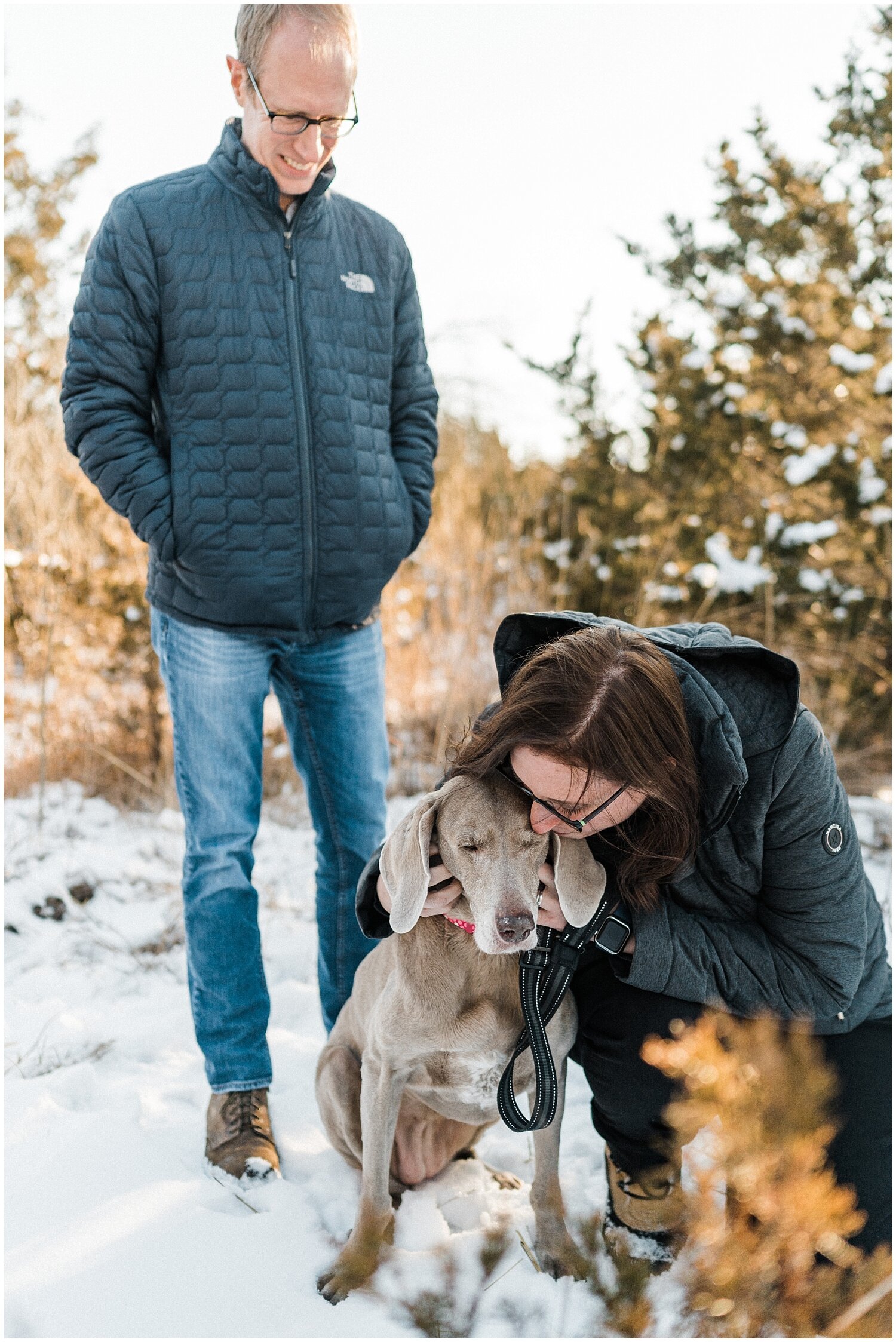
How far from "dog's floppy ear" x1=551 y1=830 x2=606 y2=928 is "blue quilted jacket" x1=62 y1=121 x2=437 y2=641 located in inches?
34.5

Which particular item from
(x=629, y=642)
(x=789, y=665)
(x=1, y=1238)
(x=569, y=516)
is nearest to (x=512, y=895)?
(x=629, y=642)

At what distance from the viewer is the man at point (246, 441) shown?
7.27 feet

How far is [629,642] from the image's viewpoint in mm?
1853

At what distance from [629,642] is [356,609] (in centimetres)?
88

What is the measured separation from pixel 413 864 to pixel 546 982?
378 mm

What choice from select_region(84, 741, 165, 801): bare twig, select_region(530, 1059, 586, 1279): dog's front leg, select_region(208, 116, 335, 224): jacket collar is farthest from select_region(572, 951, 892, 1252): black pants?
select_region(84, 741, 165, 801): bare twig

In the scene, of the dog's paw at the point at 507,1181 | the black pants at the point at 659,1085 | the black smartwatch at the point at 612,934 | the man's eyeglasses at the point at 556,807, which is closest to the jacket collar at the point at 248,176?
the man's eyeglasses at the point at 556,807

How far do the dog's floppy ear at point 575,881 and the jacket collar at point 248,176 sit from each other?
5.25ft

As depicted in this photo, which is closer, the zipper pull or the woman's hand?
the woman's hand

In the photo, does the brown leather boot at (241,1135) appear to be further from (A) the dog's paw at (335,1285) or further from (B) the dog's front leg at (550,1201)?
(B) the dog's front leg at (550,1201)

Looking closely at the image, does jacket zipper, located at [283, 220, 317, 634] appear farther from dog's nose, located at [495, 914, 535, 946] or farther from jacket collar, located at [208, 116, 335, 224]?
dog's nose, located at [495, 914, 535, 946]

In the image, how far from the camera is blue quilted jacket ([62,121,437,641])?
2232 millimetres

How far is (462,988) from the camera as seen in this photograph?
6.60 ft

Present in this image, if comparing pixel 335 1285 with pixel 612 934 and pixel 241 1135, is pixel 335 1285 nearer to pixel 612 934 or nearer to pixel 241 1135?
pixel 241 1135
